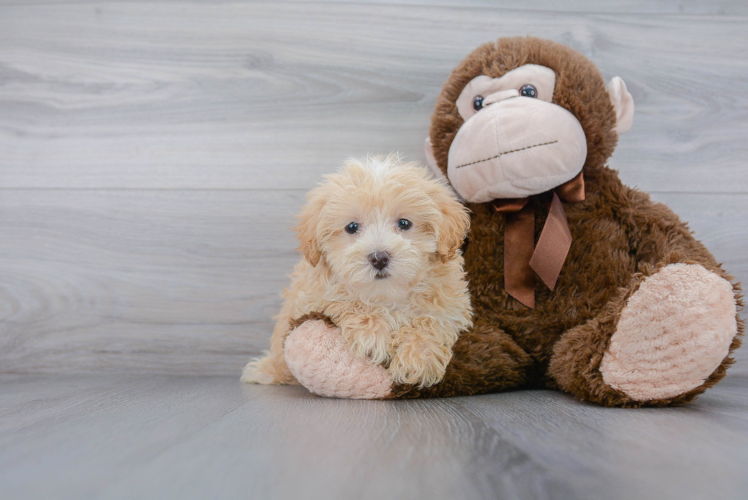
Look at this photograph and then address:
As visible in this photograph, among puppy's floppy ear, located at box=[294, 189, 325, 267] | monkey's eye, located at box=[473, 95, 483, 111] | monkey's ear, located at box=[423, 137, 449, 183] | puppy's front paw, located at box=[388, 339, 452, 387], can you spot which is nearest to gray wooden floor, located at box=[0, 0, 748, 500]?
monkey's ear, located at box=[423, 137, 449, 183]

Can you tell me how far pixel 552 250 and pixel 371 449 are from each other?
20.1 inches

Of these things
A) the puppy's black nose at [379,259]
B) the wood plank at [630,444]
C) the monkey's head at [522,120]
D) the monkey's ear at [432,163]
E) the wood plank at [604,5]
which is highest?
the wood plank at [604,5]

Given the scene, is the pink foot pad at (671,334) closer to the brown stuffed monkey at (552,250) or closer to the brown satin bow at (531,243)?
the brown stuffed monkey at (552,250)

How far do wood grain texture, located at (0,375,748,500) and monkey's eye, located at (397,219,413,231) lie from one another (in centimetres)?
26

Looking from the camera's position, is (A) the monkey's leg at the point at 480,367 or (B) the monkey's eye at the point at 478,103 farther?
(B) the monkey's eye at the point at 478,103

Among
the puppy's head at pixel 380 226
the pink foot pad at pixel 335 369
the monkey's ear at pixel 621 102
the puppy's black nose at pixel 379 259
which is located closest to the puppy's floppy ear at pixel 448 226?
the puppy's head at pixel 380 226

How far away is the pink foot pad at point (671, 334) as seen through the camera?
0.71 m

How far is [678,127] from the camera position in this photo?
48.6 inches

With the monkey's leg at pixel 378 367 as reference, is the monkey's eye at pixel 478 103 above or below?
above

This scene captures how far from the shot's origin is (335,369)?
80 cm

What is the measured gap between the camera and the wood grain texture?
0.44 meters

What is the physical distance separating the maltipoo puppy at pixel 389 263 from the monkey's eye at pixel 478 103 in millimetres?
190

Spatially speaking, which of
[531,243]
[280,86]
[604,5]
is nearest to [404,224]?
[531,243]

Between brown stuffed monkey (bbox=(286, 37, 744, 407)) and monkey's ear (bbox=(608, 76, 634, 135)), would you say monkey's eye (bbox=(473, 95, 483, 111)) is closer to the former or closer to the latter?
brown stuffed monkey (bbox=(286, 37, 744, 407))
